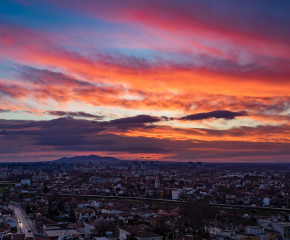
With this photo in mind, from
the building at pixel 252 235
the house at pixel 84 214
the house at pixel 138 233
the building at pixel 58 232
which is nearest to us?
the building at pixel 252 235

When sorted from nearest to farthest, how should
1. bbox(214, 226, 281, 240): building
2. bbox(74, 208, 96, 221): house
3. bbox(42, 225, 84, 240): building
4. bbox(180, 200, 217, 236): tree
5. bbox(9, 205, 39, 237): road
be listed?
bbox(214, 226, 281, 240): building → bbox(42, 225, 84, 240): building → bbox(180, 200, 217, 236): tree → bbox(9, 205, 39, 237): road → bbox(74, 208, 96, 221): house

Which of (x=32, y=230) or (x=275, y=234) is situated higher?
(x=275, y=234)

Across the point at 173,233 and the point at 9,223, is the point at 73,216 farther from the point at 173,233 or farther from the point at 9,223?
the point at 173,233

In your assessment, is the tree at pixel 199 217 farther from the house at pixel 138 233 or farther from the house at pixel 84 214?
the house at pixel 84 214

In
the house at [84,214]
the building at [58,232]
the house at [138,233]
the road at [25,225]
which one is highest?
the house at [138,233]

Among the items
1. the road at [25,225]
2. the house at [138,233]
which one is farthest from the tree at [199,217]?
the road at [25,225]

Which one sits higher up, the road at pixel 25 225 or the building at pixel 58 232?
→ the building at pixel 58 232

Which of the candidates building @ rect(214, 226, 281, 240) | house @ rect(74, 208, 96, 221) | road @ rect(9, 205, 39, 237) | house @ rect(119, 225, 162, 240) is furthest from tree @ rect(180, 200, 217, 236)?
road @ rect(9, 205, 39, 237)

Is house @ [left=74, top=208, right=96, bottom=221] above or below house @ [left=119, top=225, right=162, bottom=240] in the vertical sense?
below

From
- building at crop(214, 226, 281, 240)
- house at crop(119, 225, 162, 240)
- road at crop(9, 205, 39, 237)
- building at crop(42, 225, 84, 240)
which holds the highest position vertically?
building at crop(214, 226, 281, 240)

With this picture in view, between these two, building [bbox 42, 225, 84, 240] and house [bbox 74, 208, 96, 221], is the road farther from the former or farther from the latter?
house [bbox 74, 208, 96, 221]

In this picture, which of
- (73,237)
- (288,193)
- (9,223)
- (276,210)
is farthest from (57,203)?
(288,193)
